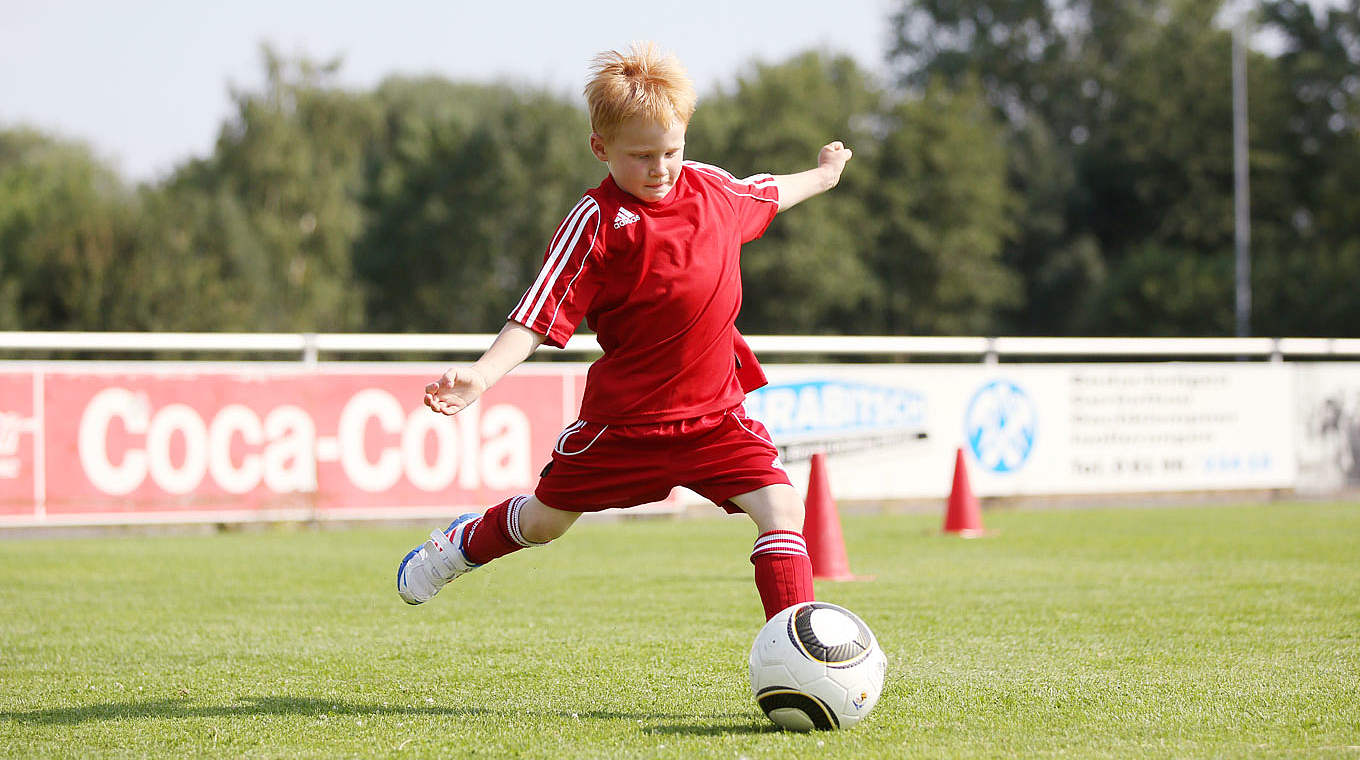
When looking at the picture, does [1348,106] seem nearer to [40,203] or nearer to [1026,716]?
[40,203]

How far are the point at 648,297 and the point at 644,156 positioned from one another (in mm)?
417

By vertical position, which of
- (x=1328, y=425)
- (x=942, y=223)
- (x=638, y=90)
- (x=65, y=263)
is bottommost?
(x=1328, y=425)

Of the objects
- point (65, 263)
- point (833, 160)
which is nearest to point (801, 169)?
point (65, 263)

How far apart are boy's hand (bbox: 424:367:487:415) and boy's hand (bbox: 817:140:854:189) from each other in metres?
1.66

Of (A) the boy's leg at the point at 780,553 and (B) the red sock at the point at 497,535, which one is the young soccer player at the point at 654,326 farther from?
(B) the red sock at the point at 497,535

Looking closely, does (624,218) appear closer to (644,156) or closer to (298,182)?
(644,156)

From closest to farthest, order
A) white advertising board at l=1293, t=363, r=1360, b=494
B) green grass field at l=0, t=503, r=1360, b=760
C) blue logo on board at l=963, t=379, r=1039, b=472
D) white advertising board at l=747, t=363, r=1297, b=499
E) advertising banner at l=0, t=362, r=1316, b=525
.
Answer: green grass field at l=0, t=503, r=1360, b=760 → advertising banner at l=0, t=362, r=1316, b=525 → white advertising board at l=747, t=363, r=1297, b=499 → blue logo on board at l=963, t=379, r=1039, b=472 → white advertising board at l=1293, t=363, r=1360, b=494

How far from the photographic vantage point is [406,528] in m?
13.0

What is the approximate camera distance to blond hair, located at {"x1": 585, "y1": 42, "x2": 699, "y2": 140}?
161 inches

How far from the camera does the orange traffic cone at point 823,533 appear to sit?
8469 mm

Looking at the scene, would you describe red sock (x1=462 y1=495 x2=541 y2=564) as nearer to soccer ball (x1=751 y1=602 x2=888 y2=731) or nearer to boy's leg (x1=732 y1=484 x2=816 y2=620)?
boy's leg (x1=732 y1=484 x2=816 y2=620)

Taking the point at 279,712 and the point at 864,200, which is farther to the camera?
the point at 864,200

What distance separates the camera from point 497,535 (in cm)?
477

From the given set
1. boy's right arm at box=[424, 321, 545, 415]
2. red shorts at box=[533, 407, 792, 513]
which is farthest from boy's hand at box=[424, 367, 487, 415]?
red shorts at box=[533, 407, 792, 513]
